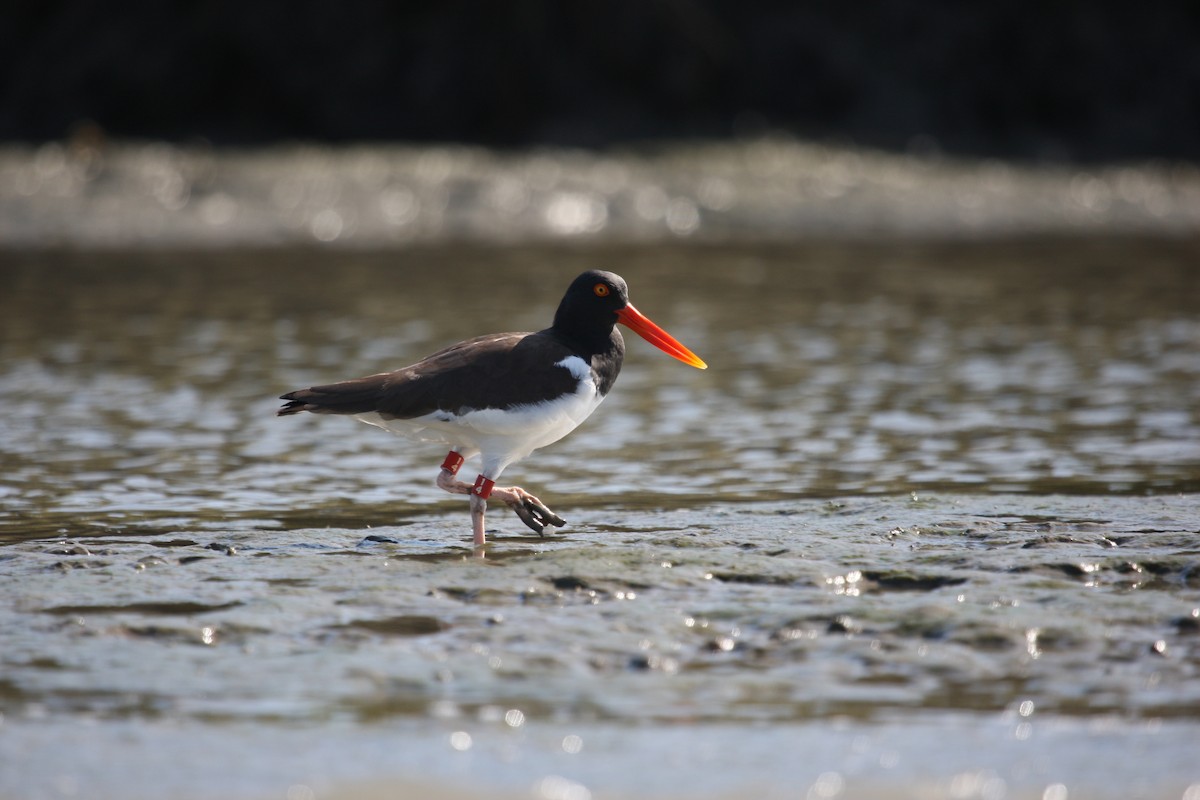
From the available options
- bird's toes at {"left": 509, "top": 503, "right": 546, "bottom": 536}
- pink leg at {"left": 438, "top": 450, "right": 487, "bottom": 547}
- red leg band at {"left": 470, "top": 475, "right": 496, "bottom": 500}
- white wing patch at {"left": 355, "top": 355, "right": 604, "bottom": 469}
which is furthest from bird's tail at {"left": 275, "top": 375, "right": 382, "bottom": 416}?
bird's toes at {"left": 509, "top": 503, "right": 546, "bottom": 536}

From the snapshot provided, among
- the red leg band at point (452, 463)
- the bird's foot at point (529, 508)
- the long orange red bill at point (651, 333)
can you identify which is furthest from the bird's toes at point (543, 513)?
the long orange red bill at point (651, 333)

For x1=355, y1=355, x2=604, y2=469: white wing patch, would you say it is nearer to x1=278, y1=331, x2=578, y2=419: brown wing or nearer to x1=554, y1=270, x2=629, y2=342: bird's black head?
x1=278, y1=331, x2=578, y2=419: brown wing

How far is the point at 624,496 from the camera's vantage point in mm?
7887

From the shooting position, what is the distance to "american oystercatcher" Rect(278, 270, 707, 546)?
265 inches

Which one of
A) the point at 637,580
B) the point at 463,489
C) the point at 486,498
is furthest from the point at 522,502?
the point at 637,580

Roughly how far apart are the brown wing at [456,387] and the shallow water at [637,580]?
62 centimetres

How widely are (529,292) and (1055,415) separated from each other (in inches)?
268

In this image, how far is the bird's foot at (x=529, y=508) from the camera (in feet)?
22.6

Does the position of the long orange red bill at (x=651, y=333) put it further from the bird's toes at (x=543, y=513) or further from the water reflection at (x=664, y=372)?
the bird's toes at (x=543, y=513)

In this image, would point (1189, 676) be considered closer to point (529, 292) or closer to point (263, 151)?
point (529, 292)

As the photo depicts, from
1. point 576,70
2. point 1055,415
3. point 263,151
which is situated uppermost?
point 576,70

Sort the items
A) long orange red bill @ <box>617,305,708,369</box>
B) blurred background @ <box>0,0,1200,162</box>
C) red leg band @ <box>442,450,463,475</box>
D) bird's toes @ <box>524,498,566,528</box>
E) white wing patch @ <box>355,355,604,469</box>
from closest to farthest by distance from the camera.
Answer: white wing patch @ <box>355,355,604,469</box>, bird's toes @ <box>524,498,566,528</box>, red leg band @ <box>442,450,463,475</box>, long orange red bill @ <box>617,305,708,369</box>, blurred background @ <box>0,0,1200,162</box>

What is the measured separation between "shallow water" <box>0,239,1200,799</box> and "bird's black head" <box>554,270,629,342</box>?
0.92 m

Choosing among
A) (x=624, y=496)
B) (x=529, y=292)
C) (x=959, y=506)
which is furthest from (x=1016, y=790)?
(x=529, y=292)
